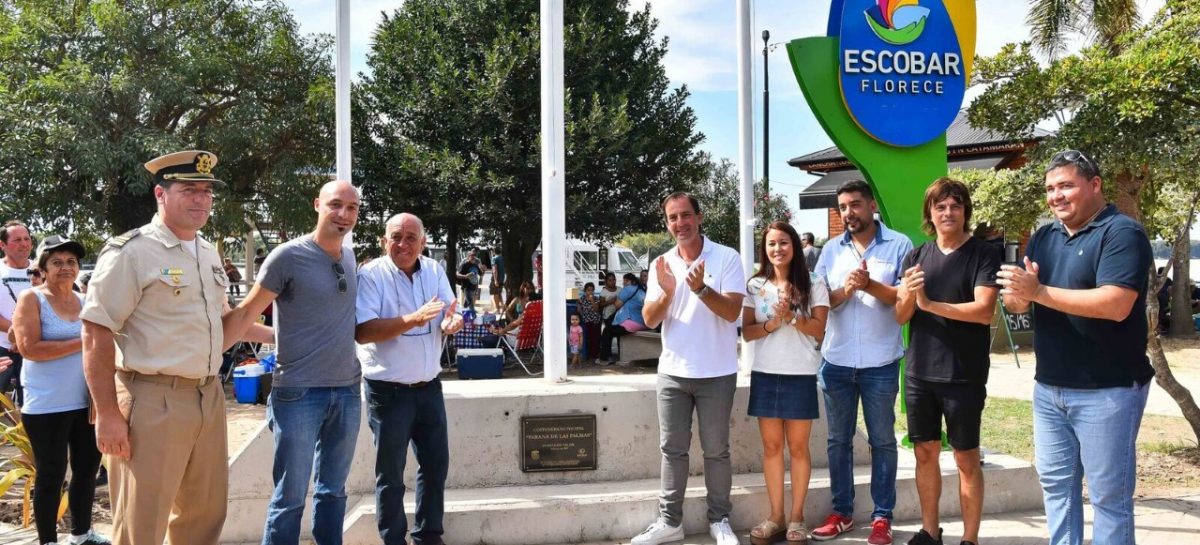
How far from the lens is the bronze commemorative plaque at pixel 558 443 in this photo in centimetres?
481

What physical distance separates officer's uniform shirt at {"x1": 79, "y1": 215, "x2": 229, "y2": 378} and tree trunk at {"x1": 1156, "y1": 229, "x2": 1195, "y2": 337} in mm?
16701

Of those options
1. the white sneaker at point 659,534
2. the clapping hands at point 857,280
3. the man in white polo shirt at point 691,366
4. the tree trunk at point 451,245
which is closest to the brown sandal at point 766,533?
the man in white polo shirt at point 691,366

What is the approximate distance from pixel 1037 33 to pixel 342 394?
16.1 metres

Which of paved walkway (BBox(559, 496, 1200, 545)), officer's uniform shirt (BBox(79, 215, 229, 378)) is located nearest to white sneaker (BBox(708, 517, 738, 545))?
paved walkway (BBox(559, 496, 1200, 545))

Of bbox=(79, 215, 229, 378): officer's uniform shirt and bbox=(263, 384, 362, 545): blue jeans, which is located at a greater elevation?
bbox=(79, 215, 229, 378): officer's uniform shirt

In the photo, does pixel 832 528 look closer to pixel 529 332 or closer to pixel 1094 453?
pixel 1094 453

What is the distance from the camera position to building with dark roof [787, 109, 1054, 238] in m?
14.8

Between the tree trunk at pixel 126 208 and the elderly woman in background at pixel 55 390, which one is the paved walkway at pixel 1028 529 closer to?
the elderly woman in background at pixel 55 390

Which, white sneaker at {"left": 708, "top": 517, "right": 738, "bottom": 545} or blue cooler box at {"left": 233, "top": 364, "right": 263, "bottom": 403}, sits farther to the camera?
blue cooler box at {"left": 233, "top": 364, "right": 263, "bottom": 403}

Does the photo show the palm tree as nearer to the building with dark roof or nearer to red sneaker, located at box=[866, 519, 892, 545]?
the building with dark roof

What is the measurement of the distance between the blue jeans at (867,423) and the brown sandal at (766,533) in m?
0.42

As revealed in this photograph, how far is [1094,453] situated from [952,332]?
847 mm

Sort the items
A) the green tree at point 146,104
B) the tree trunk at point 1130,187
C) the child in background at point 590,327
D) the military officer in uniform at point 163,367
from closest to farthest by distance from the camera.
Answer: the military officer in uniform at point 163,367 → the tree trunk at point 1130,187 → the green tree at point 146,104 → the child in background at point 590,327

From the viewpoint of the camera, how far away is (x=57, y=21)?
12.2 meters
